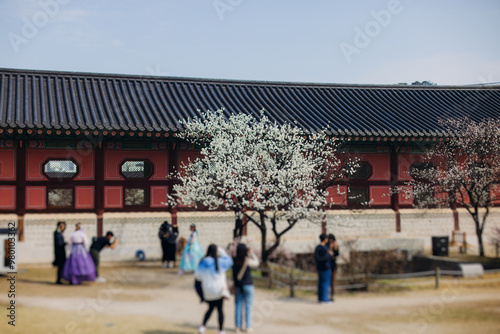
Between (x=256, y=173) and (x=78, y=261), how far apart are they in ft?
19.7

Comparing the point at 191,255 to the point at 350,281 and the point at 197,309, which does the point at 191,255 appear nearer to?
the point at 197,309

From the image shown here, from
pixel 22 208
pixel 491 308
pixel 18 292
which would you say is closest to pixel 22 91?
pixel 22 208

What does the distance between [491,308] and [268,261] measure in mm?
6706

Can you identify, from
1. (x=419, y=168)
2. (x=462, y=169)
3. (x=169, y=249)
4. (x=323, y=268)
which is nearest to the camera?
(x=323, y=268)

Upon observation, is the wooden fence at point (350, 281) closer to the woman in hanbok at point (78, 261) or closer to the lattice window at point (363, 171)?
the woman in hanbok at point (78, 261)

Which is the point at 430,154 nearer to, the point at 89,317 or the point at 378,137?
the point at 378,137

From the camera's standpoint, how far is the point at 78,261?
1614cm

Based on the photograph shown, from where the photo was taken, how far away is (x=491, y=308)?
1542 centimetres

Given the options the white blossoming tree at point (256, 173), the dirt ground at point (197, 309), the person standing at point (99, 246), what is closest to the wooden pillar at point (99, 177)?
the white blossoming tree at point (256, 173)

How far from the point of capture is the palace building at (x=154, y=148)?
21281mm

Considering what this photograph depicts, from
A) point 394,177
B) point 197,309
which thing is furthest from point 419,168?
point 197,309

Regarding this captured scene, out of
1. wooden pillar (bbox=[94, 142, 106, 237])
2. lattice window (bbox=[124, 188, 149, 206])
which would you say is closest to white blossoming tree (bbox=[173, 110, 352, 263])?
wooden pillar (bbox=[94, 142, 106, 237])

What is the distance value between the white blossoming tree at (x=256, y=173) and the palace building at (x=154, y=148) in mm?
1404

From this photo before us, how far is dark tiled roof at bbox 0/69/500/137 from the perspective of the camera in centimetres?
2206
